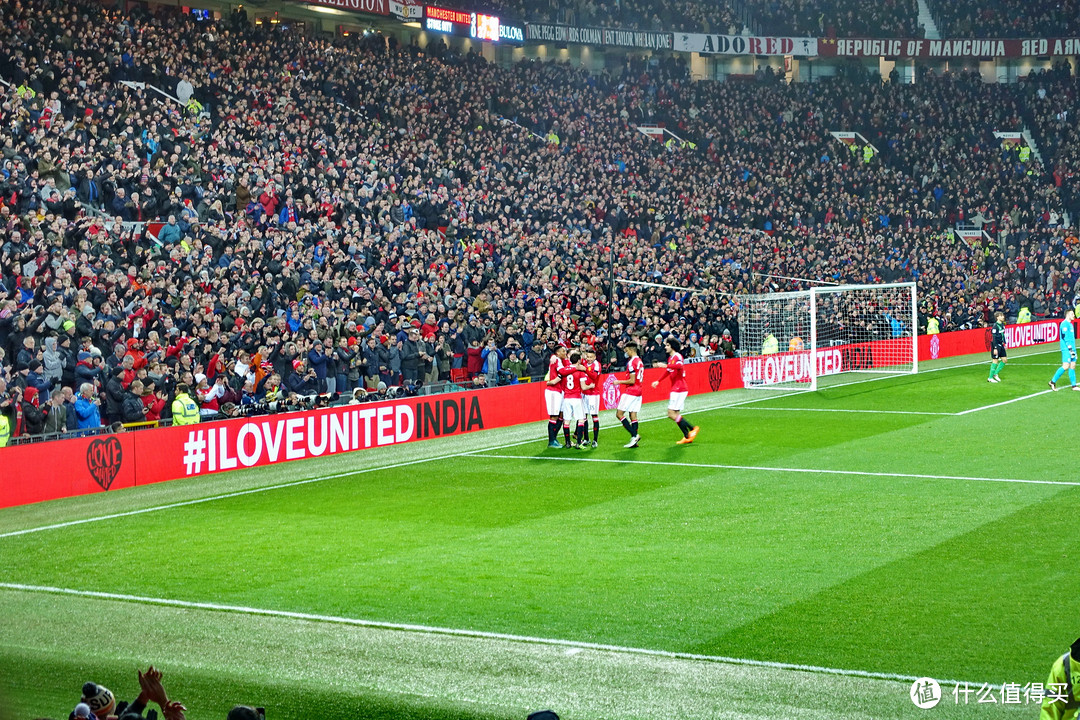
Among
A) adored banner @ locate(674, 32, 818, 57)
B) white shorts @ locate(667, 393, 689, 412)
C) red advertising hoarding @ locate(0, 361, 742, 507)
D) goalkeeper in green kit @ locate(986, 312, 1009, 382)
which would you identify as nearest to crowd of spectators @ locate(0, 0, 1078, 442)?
red advertising hoarding @ locate(0, 361, 742, 507)

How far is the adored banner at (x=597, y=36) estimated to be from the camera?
50062mm

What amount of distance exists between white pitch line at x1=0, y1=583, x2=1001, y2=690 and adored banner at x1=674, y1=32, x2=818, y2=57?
47.2 meters

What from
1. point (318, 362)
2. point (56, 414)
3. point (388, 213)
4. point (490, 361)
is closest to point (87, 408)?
point (56, 414)

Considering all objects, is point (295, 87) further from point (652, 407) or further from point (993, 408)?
point (993, 408)

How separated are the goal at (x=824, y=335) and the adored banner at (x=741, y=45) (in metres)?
18.8

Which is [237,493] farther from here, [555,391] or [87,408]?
[555,391]

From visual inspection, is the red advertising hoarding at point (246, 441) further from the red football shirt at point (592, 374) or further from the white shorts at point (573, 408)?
the red football shirt at point (592, 374)

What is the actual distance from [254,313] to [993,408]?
1687 cm

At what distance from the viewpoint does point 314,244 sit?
27781 mm

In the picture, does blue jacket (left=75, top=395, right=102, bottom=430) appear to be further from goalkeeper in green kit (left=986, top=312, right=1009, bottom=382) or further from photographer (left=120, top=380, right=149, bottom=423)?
goalkeeper in green kit (left=986, top=312, right=1009, bottom=382)

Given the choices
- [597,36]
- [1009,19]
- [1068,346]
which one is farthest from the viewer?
[1009,19]

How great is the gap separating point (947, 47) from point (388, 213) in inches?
1541

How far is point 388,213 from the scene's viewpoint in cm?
3080

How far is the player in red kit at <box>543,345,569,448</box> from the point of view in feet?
70.4
